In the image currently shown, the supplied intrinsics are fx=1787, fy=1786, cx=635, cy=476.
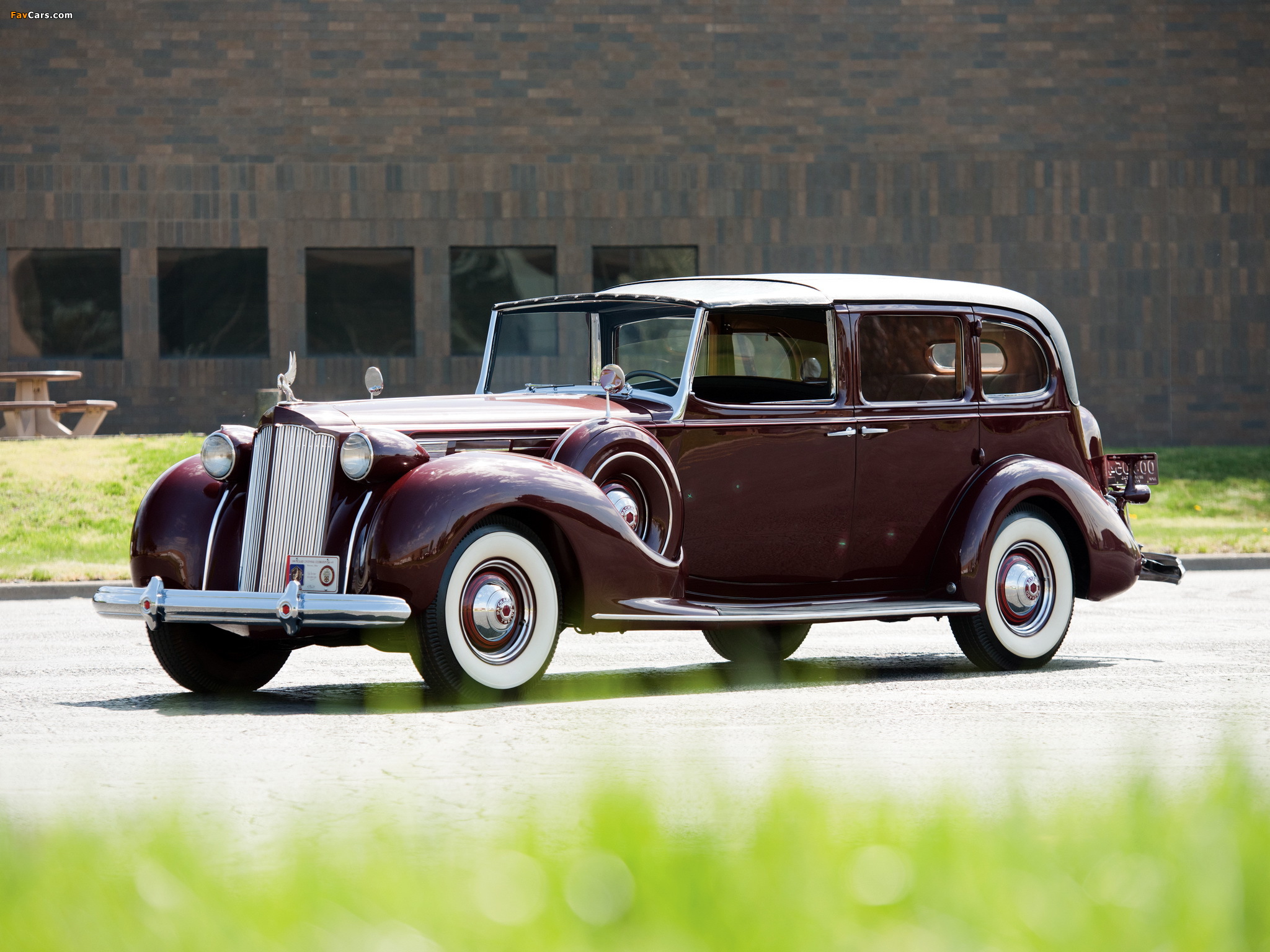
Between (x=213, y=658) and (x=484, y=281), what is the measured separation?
1838cm

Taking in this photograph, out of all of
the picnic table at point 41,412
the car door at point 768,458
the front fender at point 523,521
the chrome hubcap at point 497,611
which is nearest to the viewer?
the front fender at point 523,521

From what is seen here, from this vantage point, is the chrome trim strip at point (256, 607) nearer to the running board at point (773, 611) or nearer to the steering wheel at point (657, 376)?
the running board at point (773, 611)

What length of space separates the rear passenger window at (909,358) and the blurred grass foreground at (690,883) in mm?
4997

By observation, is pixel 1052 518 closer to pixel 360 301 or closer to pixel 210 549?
pixel 210 549

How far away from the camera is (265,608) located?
Answer: 288 inches

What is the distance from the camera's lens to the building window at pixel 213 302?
85.4ft

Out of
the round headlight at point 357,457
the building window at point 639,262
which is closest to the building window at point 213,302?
the building window at point 639,262

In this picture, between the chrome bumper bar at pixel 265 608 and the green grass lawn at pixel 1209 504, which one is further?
the green grass lawn at pixel 1209 504

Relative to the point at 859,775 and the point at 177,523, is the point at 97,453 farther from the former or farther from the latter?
the point at 859,775

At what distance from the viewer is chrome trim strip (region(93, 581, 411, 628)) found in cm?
717

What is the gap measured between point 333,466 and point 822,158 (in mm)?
19355

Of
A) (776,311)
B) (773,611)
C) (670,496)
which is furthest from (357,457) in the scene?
(776,311)

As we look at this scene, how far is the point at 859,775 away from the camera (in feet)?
18.7

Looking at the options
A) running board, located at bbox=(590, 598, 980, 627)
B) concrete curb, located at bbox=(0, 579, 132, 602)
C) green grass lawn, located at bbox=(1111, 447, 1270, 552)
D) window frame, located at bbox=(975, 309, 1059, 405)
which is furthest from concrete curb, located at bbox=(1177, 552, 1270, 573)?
concrete curb, located at bbox=(0, 579, 132, 602)
